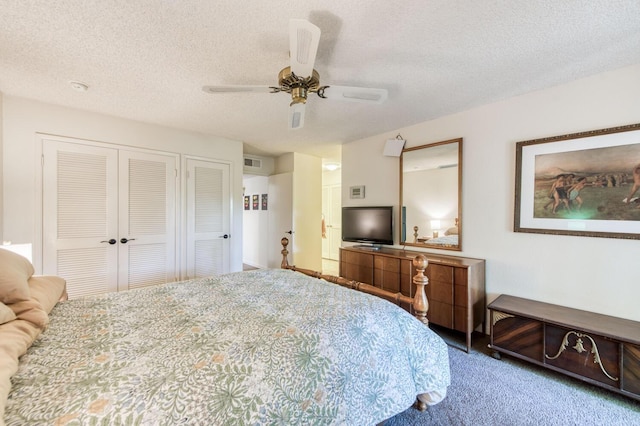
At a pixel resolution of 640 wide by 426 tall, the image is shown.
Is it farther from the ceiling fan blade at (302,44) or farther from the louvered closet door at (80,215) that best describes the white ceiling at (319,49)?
the louvered closet door at (80,215)

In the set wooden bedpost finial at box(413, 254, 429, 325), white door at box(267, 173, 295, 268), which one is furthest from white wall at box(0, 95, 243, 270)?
wooden bedpost finial at box(413, 254, 429, 325)

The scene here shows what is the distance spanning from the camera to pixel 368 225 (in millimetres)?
3783

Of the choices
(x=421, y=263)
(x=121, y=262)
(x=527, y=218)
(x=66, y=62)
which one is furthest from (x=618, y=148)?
(x=121, y=262)

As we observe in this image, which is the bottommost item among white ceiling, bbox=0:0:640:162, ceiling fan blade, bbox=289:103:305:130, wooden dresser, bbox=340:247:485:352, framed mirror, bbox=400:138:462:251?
wooden dresser, bbox=340:247:485:352

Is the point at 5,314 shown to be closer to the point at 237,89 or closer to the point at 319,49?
the point at 237,89

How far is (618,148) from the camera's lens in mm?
2070

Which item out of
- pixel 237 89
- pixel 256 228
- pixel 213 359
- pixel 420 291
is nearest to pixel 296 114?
pixel 237 89

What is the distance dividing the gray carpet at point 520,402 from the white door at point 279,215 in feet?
10.9

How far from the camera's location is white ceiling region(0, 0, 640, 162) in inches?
58.1

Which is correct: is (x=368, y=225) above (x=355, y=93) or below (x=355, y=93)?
below

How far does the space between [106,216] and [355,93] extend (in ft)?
10.5

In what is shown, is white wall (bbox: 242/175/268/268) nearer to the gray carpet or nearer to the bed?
the bed

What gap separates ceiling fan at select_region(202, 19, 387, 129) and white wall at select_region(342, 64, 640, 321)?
1590 mm

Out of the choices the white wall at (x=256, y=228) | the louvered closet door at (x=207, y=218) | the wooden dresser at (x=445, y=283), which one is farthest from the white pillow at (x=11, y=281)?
the white wall at (x=256, y=228)
